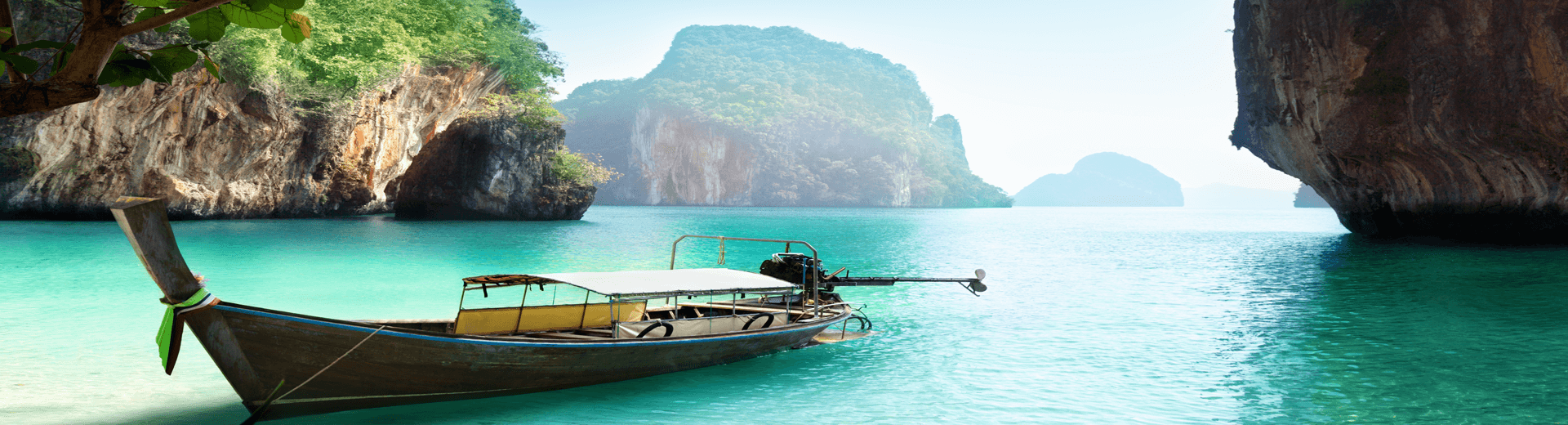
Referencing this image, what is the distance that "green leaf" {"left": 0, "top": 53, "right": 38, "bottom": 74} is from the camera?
242cm

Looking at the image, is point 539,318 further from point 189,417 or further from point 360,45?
point 360,45

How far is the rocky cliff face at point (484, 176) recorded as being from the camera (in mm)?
47031

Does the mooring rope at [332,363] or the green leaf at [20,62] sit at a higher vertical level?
the green leaf at [20,62]

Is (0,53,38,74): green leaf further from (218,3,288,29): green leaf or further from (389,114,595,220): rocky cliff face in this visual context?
(389,114,595,220): rocky cliff face

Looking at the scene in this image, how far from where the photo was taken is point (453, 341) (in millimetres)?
7422

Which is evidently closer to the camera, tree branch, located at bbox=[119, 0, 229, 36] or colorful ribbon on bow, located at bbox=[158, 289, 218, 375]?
tree branch, located at bbox=[119, 0, 229, 36]

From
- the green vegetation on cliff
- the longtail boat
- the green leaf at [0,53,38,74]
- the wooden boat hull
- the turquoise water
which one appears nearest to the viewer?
the green leaf at [0,53,38,74]

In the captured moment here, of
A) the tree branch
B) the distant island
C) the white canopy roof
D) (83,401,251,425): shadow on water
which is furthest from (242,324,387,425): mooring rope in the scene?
the distant island

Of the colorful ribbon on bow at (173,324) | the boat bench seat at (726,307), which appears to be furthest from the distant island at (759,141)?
the colorful ribbon on bow at (173,324)

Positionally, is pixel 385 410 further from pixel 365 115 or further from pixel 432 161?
pixel 432 161

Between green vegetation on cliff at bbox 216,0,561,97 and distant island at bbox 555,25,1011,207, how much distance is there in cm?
10731

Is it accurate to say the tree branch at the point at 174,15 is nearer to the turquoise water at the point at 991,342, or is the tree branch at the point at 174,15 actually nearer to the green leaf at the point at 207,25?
the green leaf at the point at 207,25

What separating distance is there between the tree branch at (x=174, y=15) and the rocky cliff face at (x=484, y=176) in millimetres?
46117

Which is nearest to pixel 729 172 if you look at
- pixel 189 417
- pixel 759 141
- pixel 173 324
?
pixel 759 141
